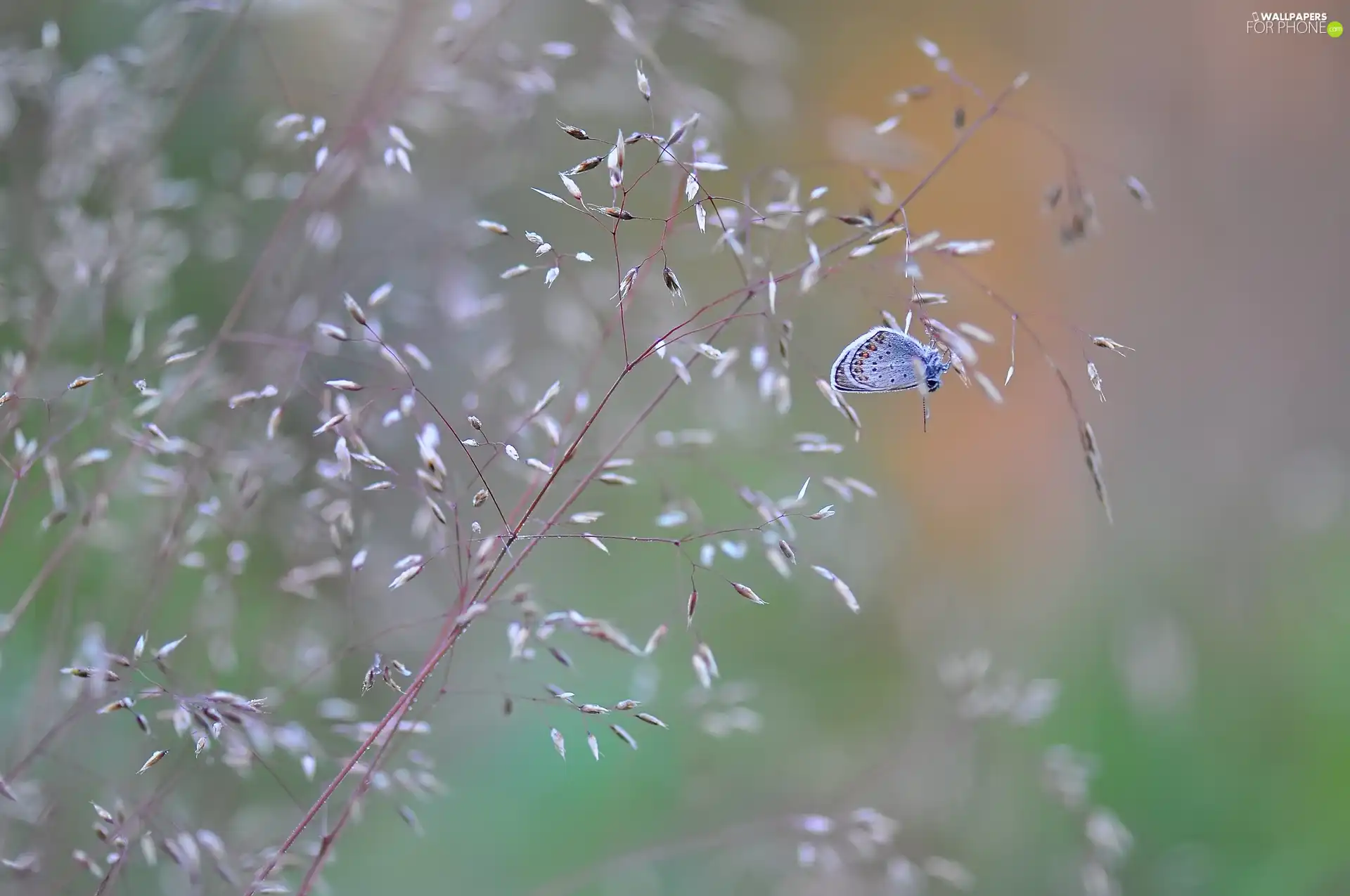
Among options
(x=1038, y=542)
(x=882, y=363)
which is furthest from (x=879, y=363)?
(x=1038, y=542)

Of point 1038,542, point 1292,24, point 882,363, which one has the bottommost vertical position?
point 1038,542

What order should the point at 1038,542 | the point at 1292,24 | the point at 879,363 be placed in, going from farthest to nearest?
1. the point at 1292,24
2. the point at 1038,542
3. the point at 879,363

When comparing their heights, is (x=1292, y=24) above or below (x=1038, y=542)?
above

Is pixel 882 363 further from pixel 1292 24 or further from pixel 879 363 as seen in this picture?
pixel 1292 24

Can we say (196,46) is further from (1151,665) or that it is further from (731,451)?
(1151,665)

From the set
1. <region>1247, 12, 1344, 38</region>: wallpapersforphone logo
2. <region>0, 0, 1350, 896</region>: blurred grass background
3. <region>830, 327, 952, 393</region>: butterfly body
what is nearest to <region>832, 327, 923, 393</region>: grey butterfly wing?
<region>830, 327, 952, 393</region>: butterfly body

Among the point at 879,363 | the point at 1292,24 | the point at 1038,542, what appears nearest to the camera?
the point at 879,363

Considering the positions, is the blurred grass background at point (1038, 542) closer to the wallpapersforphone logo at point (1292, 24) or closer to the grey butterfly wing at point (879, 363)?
the wallpapersforphone logo at point (1292, 24)

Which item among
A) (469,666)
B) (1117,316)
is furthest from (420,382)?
(1117,316)
